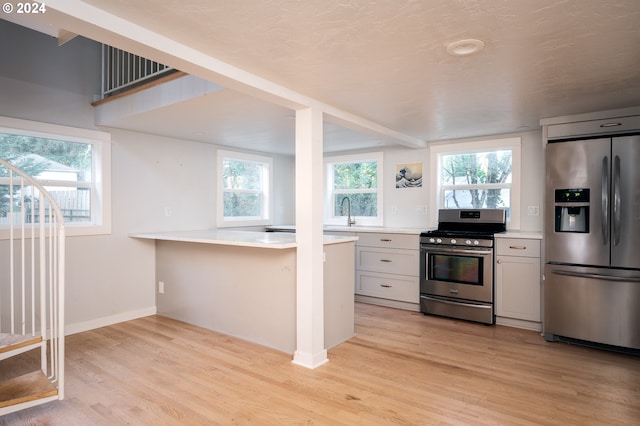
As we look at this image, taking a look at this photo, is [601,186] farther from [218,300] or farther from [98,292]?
[98,292]

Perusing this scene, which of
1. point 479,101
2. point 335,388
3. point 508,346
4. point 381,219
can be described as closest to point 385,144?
point 381,219

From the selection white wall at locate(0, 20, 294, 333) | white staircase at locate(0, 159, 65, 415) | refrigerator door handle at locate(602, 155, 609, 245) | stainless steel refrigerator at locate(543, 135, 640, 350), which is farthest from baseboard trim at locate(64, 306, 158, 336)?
refrigerator door handle at locate(602, 155, 609, 245)

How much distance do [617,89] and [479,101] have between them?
936mm

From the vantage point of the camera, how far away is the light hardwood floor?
224 cm

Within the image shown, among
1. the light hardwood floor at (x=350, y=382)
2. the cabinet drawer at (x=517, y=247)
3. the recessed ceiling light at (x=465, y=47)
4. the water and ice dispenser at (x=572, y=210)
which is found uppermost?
the recessed ceiling light at (x=465, y=47)

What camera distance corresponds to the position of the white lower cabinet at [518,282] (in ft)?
12.5

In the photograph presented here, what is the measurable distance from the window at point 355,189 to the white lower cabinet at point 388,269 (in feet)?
2.59

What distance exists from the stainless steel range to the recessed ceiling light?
2394 millimetres

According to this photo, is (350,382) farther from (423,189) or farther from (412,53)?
(423,189)

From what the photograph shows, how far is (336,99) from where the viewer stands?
3039mm

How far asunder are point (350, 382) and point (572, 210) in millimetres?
2478

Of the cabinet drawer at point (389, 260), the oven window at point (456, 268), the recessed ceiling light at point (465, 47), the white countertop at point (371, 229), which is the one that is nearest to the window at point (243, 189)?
the white countertop at point (371, 229)

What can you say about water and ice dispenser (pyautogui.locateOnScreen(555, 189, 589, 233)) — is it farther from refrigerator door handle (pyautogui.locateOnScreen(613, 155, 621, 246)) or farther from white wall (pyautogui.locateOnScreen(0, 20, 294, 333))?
white wall (pyautogui.locateOnScreen(0, 20, 294, 333))

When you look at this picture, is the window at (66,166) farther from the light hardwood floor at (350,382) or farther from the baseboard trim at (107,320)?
the light hardwood floor at (350,382)
